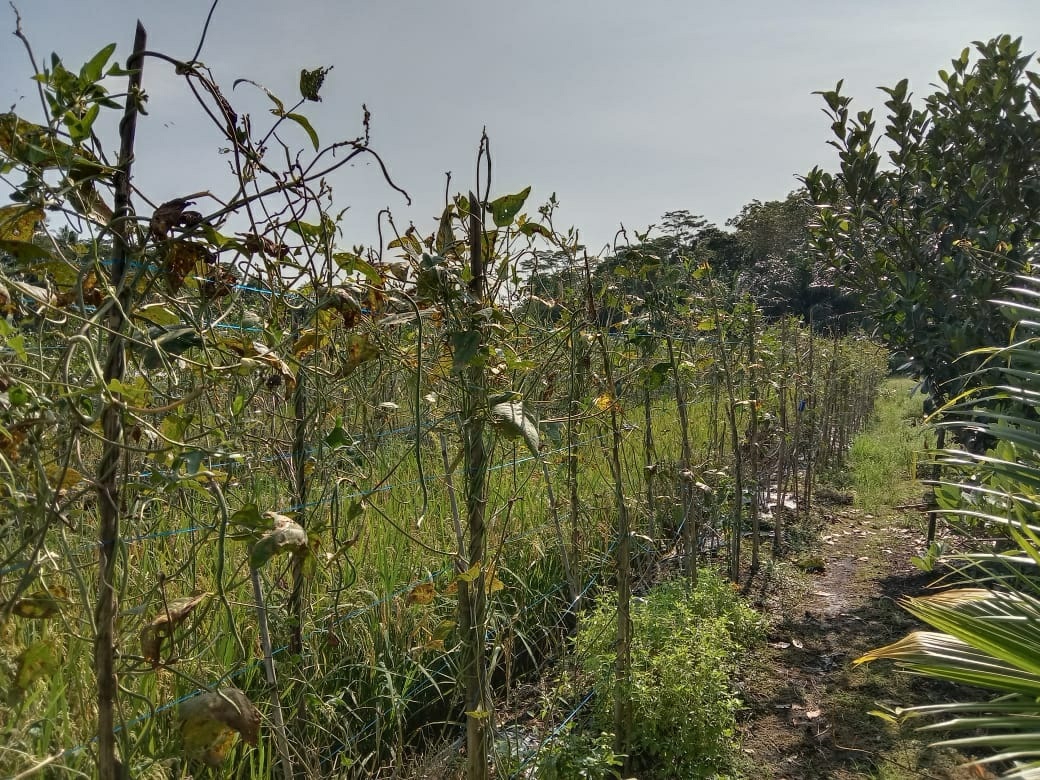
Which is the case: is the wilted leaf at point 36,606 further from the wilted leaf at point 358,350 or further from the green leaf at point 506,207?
the green leaf at point 506,207

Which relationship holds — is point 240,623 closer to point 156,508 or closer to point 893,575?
point 156,508

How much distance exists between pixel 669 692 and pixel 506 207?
1853mm

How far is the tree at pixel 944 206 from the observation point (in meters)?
3.65

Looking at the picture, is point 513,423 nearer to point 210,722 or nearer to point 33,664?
point 210,722

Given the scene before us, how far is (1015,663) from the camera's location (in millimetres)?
1334

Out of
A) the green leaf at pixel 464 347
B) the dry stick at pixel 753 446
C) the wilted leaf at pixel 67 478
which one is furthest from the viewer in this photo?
the dry stick at pixel 753 446

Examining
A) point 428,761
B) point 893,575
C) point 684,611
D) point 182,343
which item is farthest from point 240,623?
point 893,575

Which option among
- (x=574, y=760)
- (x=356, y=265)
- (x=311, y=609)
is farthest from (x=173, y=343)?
(x=574, y=760)

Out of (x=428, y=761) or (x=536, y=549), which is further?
(x=536, y=549)

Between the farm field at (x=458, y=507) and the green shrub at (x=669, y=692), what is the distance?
0.02 m

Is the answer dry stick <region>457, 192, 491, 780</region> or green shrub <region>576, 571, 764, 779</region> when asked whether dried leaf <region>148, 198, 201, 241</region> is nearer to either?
dry stick <region>457, 192, 491, 780</region>

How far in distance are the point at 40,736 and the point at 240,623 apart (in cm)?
76

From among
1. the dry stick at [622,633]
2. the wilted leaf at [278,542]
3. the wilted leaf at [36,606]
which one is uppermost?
the wilted leaf at [278,542]

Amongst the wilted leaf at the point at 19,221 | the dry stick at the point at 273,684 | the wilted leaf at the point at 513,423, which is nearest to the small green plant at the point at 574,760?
the dry stick at the point at 273,684
